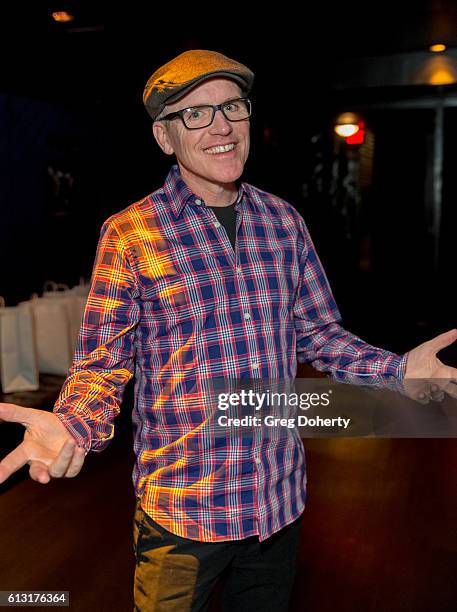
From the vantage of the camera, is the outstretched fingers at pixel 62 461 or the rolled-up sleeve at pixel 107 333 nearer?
the outstretched fingers at pixel 62 461

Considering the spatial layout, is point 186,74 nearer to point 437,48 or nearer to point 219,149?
point 219,149

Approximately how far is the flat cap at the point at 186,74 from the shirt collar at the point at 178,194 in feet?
0.48

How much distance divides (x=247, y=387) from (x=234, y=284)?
21 cm

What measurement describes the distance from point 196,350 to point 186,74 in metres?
0.55

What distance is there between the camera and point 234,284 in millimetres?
1389

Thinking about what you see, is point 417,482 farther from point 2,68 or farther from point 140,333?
point 2,68

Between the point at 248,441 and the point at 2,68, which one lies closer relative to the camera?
the point at 248,441

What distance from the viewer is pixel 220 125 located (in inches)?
54.2

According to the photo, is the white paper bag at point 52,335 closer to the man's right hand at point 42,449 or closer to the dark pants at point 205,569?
the dark pants at point 205,569

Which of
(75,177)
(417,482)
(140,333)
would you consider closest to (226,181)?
(140,333)

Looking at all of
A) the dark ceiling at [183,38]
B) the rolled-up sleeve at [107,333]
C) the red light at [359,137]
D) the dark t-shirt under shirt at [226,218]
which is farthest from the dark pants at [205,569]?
the red light at [359,137]

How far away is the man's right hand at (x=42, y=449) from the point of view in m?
1.08

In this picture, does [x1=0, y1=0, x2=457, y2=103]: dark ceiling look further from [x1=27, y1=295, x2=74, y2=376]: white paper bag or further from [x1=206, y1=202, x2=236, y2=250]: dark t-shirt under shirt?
[x1=206, y1=202, x2=236, y2=250]: dark t-shirt under shirt

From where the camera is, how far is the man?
4.36 ft
